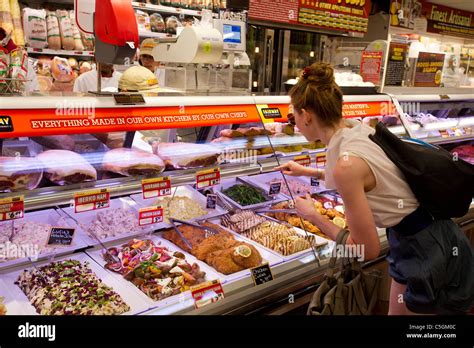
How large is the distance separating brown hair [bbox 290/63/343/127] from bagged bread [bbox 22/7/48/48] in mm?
4169

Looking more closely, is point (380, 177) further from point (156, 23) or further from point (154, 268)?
point (156, 23)

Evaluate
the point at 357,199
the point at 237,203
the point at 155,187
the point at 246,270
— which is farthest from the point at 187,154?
the point at 357,199

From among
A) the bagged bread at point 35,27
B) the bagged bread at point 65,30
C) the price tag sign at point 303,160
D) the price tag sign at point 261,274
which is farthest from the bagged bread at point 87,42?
the price tag sign at point 261,274

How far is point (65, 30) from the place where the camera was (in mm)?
5465

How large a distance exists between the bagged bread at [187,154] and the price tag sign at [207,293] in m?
0.79

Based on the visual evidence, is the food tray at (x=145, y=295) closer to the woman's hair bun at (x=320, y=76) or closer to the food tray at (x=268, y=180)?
the food tray at (x=268, y=180)

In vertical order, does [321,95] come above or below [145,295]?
above

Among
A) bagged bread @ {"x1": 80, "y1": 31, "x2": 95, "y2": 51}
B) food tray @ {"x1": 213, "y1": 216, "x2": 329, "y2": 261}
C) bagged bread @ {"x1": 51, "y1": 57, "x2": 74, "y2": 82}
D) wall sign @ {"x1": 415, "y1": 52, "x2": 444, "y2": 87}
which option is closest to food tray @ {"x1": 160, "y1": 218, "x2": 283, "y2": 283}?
food tray @ {"x1": 213, "y1": 216, "x2": 329, "y2": 261}

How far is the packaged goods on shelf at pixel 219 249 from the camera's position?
2445mm

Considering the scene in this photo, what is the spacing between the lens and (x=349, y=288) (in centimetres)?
218

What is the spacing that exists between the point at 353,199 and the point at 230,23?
154 cm

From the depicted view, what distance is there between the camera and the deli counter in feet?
6.84

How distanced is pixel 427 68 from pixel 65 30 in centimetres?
440

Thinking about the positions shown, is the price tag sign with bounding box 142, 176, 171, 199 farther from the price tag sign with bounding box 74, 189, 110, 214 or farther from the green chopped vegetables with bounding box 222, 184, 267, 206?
the green chopped vegetables with bounding box 222, 184, 267, 206
